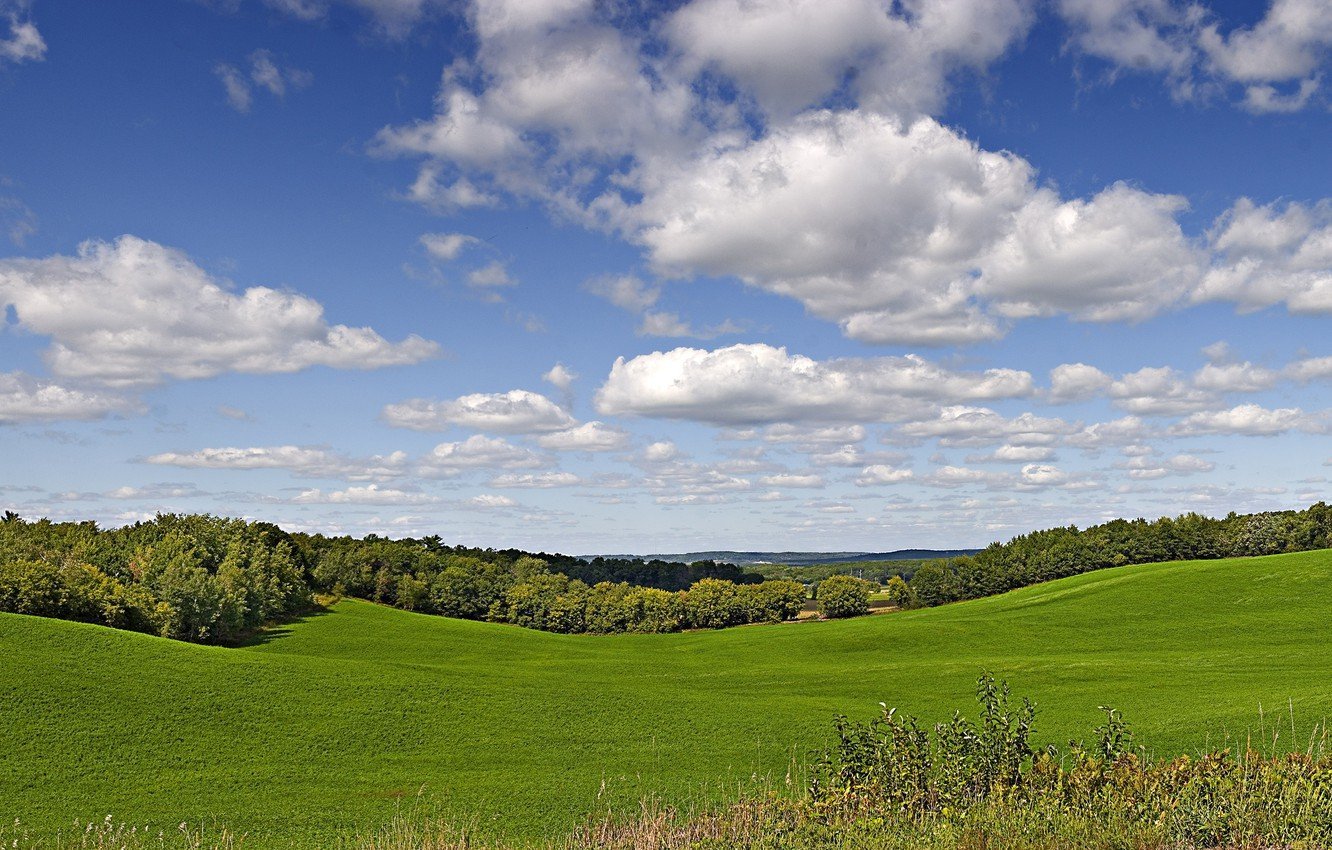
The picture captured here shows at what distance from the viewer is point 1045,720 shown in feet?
126

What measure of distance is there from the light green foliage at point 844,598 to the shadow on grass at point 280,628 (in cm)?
6774

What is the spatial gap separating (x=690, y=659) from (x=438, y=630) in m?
38.6

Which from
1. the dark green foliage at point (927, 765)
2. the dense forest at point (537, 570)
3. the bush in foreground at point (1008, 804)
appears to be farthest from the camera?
the dense forest at point (537, 570)

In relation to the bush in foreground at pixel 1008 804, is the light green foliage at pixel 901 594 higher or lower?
lower

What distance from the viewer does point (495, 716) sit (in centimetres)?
4188

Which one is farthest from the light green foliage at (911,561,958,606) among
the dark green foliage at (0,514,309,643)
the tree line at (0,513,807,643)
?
the dark green foliage at (0,514,309,643)

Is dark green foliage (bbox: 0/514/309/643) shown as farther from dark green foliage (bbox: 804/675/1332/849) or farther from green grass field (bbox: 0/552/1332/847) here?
dark green foliage (bbox: 804/675/1332/849)

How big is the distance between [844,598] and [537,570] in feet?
169

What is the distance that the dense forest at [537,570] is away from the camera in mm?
97500

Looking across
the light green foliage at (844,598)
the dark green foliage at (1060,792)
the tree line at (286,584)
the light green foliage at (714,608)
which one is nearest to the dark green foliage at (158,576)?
the tree line at (286,584)

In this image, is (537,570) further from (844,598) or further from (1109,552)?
(1109,552)

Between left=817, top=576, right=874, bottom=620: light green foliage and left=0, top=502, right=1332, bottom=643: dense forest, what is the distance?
7.6 inches

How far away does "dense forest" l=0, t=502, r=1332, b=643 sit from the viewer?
97500 millimetres

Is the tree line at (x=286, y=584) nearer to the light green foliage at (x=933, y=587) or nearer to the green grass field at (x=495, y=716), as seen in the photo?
the light green foliage at (x=933, y=587)
